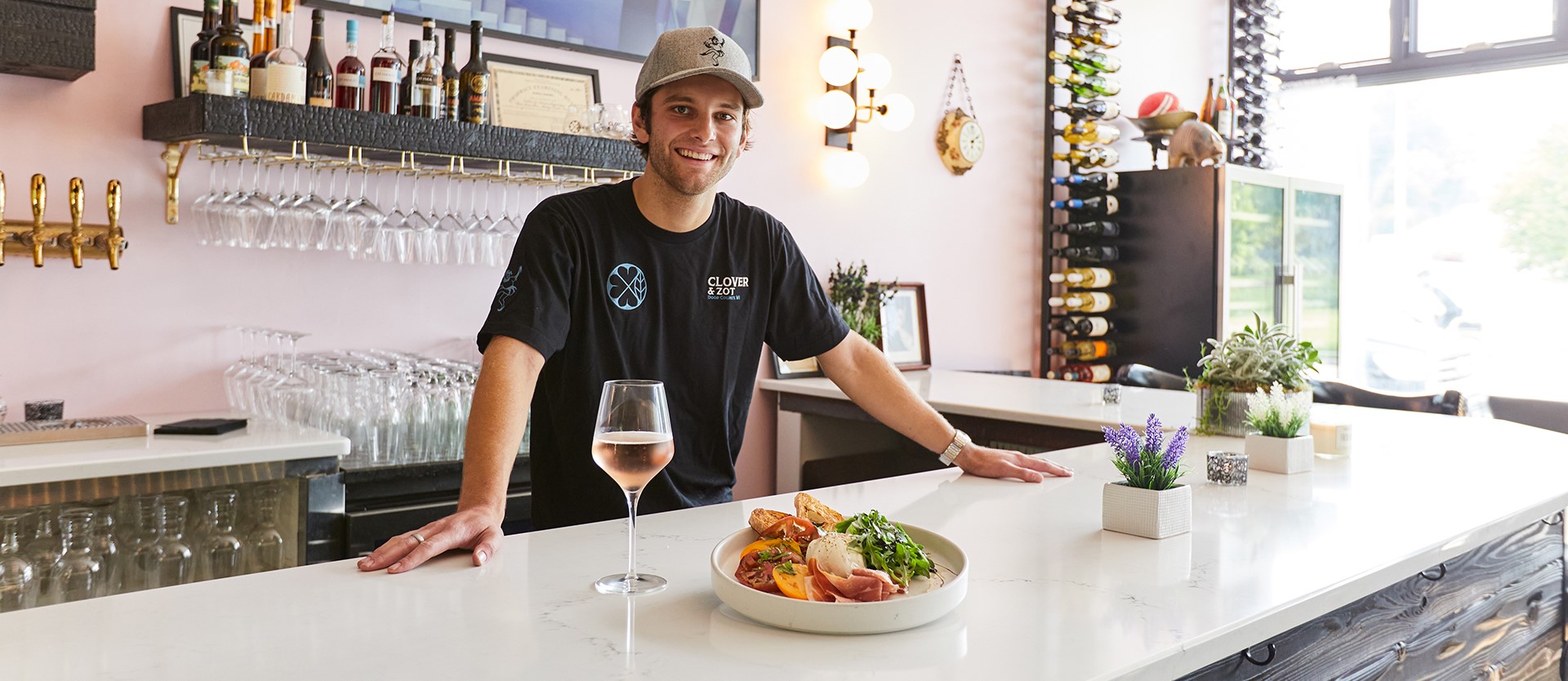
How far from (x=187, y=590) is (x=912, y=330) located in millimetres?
3779

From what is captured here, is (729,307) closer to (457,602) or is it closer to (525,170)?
(457,602)

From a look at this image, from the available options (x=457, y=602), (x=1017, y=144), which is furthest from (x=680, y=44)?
(x=1017, y=144)

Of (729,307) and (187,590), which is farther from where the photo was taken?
(729,307)

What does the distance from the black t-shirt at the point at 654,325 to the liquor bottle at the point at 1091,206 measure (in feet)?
11.8

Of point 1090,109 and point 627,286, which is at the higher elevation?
point 1090,109

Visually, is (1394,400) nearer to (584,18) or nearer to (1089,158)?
(1089,158)

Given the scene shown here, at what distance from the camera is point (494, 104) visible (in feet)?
11.2

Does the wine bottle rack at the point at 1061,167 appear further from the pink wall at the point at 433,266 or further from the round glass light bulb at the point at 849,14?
the round glass light bulb at the point at 849,14

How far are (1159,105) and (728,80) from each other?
431cm

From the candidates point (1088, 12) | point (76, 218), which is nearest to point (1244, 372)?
point (76, 218)

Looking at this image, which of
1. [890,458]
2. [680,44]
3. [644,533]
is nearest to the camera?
[644,533]

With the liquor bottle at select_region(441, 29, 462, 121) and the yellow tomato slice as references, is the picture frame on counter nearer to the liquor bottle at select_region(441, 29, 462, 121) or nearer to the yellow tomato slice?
the liquor bottle at select_region(441, 29, 462, 121)

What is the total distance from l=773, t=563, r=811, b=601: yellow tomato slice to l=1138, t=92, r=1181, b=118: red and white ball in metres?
5.05

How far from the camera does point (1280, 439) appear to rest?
6.54 ft
